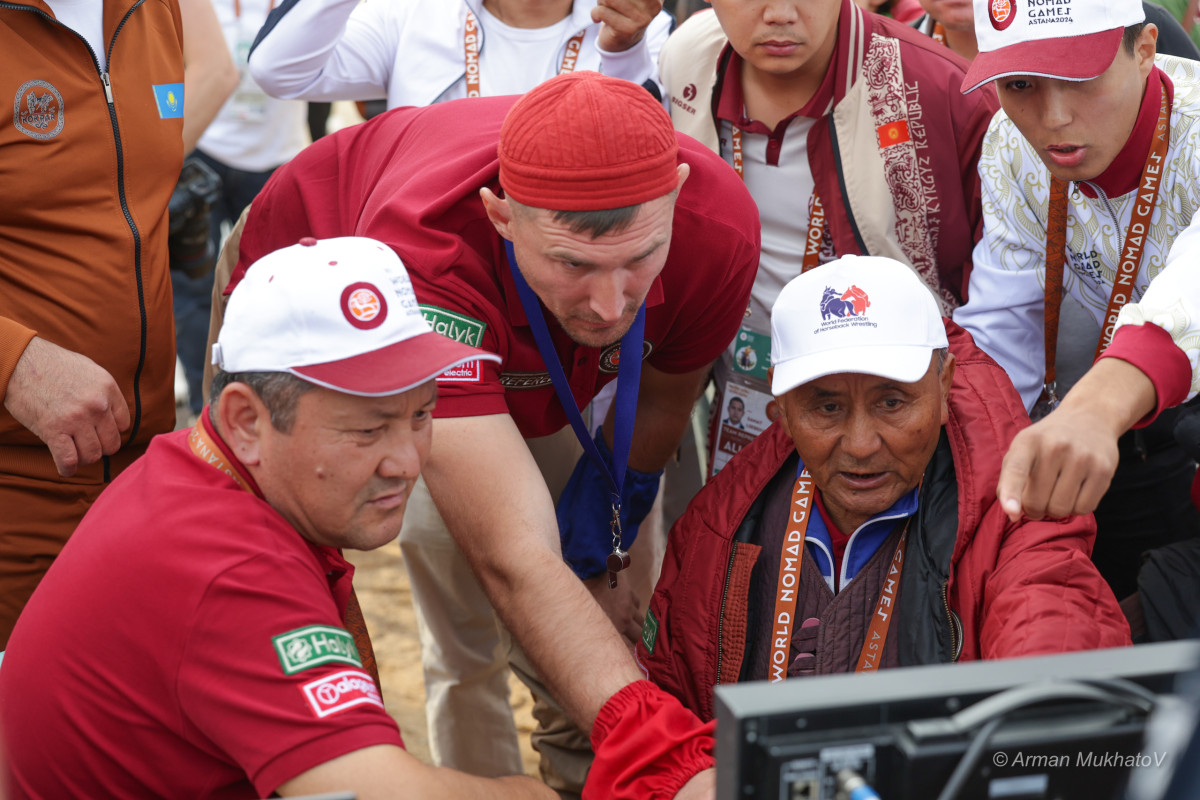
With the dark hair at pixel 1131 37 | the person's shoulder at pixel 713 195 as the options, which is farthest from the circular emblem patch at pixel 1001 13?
the person's shoulder at pixel 713 195

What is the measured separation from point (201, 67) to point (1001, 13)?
1.81 meters

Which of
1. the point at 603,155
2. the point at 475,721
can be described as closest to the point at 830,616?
the point at 603,155

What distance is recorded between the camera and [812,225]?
2.71 m

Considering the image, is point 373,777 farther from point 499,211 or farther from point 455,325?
point 499,211

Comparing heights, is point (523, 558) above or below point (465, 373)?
below

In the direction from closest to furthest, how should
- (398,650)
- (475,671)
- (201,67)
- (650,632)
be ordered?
(650,632), (201,67), (475,671), (398,650)

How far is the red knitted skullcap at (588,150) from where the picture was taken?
6.39ft

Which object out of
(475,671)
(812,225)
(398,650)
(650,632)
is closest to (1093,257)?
(812,225)

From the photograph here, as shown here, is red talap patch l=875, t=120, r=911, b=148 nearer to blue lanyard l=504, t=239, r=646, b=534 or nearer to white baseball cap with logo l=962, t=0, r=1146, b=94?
white baseball cap with logo l=962, t=0, r=1146, b=94

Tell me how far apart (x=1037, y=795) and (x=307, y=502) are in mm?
1009

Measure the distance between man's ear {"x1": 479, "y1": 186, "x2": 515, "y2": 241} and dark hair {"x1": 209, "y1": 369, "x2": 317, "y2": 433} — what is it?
0.61 meters

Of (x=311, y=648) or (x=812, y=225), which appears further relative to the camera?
(x=812, y=225)

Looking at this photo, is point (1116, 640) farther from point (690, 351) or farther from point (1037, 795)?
point (690, 351)

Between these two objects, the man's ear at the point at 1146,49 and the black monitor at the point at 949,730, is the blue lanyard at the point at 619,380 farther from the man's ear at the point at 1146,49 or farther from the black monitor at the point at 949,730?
the black monitor at the point at 949,730
